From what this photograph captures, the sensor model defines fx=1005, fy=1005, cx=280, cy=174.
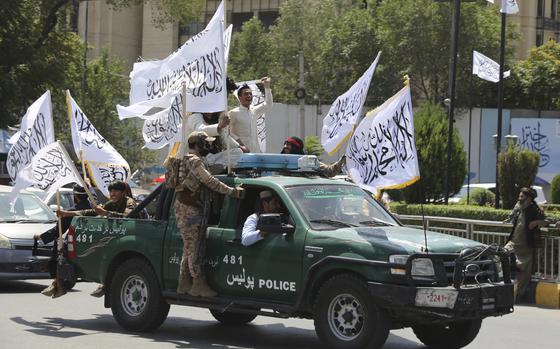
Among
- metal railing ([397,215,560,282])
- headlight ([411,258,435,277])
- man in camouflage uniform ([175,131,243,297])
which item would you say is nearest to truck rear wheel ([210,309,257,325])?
man in camouflage uniform ([175,131,243,297])

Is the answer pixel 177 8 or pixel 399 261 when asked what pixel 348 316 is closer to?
pixel 399 261

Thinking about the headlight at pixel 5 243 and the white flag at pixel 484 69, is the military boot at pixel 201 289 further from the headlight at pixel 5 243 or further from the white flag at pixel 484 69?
the white flag at pixel 484 69

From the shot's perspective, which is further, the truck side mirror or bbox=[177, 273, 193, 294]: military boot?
bbox=[177, 273, 193, 294]: military boot

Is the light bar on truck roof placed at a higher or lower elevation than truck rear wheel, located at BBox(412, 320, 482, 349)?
higher

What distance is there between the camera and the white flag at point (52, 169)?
13.1 m

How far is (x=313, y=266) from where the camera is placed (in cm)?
950

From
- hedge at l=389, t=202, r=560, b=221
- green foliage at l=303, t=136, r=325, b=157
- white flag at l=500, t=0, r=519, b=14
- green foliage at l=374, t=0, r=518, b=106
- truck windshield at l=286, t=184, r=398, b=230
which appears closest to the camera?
truck windshield at l=286, t=184, r=398, b=230

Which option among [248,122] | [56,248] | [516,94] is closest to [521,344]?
[248,122]

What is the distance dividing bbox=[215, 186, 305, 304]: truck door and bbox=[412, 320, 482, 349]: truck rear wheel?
1428 mm

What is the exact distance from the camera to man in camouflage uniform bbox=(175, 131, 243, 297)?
34.0 feet

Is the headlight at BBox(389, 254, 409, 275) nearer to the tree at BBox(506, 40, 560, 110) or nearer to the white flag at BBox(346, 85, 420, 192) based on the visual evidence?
the white flag at BBox(346, 85, 420, 192)

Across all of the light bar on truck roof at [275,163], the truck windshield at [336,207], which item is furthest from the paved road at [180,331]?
the light bar on truck roof at [275,163]

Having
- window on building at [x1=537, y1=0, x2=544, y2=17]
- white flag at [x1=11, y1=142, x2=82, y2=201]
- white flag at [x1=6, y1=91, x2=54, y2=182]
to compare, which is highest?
window on building at [x1=537, y1=0, x2=544, y2=17]

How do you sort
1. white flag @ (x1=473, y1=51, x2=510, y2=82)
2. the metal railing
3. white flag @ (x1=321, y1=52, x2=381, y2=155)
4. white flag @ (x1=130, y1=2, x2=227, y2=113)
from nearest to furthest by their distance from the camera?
white flag @ (x1=130, y1=2, x2=227, y2=113), white flag @ (x1=321, y1=52, x2=381, y2=155), the metal railing, white flag @ (x1=473, y1=51, x2=510, y2=82)
